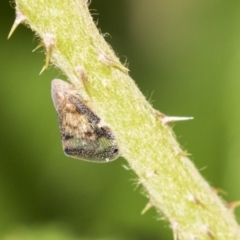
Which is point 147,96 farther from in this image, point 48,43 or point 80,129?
point 48,43

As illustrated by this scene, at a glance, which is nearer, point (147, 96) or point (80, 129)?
point (80, 129)

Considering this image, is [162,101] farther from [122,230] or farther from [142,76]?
[122,230]

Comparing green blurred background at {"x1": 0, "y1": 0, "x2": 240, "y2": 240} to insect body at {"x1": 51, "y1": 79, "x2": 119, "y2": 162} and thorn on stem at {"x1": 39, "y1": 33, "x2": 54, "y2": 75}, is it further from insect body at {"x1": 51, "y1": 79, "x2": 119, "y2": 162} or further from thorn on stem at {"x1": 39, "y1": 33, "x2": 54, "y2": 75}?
thorn on stem at {"x1": 39, "y1": 33, "x2": 54, "y2": 75}

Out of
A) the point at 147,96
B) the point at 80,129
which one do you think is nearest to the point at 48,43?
the point at 80,129

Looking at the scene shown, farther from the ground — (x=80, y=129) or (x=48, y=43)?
(x=48, y=43)

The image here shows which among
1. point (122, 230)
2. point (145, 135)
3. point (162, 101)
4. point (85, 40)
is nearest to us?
point (85, 40)

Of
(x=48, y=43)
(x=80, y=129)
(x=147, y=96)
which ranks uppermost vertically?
(x=48, y=43)

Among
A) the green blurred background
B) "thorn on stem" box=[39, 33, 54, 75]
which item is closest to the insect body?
"thorn on stem" box=[39, 33, 54, 75]

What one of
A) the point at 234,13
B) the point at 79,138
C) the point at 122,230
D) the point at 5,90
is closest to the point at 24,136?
the point at 5,90

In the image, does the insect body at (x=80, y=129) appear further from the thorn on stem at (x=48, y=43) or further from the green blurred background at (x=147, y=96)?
the green blurred background at (x=147, y=96)
